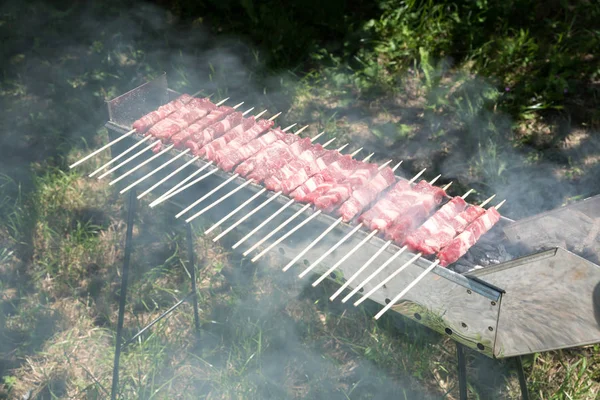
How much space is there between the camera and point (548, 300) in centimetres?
245

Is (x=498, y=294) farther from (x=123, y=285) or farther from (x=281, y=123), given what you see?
(x=281, y=123)

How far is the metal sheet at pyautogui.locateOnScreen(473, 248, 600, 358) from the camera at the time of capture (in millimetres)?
2311

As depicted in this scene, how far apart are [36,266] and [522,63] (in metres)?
6.00

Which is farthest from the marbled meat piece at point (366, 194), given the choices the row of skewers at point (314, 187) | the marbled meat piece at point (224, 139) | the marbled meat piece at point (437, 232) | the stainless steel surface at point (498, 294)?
the marbled meat piece at point (224, 139)

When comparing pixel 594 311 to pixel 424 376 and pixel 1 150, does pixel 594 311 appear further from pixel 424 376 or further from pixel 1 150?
pixel 1 150

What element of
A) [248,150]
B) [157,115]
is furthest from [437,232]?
[157,115]

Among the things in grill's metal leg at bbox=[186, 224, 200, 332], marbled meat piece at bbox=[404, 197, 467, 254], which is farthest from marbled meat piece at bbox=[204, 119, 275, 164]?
marbled meat piece at bbox=[404, 197, 467, 254]

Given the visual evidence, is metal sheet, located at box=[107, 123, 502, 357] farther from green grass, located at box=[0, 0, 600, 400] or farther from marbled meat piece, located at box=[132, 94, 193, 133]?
green grass, located at box=[0, 0, 600, 400]

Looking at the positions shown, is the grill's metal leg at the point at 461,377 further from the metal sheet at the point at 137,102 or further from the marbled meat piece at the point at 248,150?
the metal sheet at the point at 137,102

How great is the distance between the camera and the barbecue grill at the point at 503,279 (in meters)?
2.38

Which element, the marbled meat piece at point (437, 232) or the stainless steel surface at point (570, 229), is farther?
the marbled meat piece at point (437, 232)

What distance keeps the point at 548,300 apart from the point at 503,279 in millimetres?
217

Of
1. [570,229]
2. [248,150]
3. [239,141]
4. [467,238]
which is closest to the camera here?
[570,229]

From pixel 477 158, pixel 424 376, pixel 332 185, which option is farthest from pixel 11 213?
pixel 477 158
